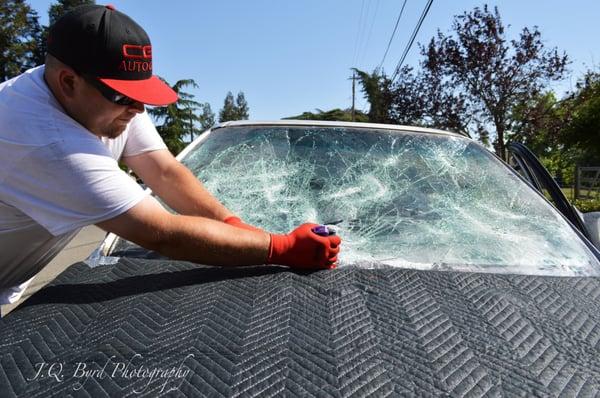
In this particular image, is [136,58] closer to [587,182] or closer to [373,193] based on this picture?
[373,193]

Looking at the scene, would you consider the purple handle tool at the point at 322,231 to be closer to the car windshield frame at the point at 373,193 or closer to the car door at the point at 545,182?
the car windshield frame at the point at 373,193

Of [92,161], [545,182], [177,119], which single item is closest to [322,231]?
[92,161]

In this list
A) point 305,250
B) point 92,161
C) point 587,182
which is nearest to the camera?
point 92,161

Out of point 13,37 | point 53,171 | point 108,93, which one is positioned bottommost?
point 53,171

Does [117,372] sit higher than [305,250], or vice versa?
[305,250]

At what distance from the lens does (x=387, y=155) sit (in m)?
2.01

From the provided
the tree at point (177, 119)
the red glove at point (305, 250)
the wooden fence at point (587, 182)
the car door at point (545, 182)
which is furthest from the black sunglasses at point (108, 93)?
the tree at point (177, 119)

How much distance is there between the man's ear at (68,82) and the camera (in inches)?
49.6

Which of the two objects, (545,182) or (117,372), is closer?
(117,372)

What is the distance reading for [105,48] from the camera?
3.99ft

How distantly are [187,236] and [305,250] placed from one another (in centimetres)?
34

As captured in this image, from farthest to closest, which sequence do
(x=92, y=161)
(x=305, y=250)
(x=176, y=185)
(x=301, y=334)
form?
(x=176, y=185), (x=305, y=250), (x=92, y=161), (x=301, y=334)

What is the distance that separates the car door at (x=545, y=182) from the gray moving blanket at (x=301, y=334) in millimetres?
512

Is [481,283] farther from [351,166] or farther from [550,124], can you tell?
[550,124]
